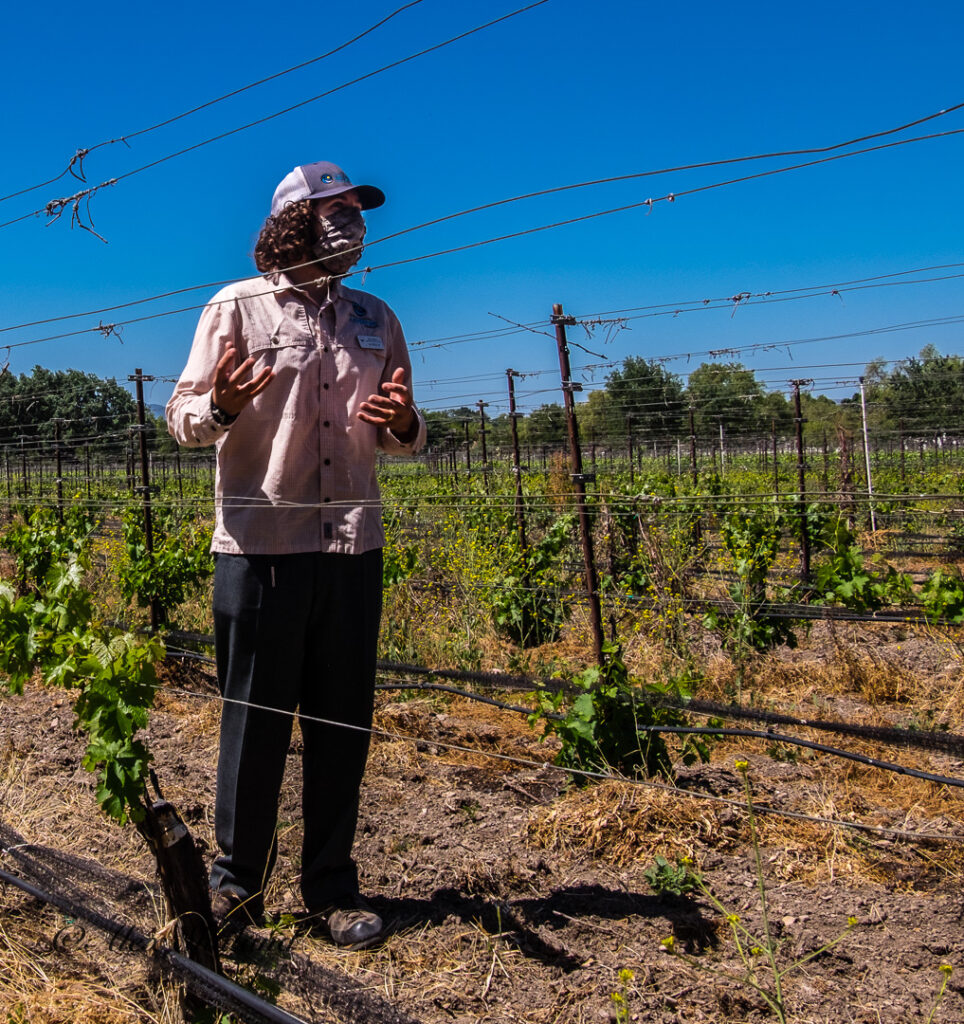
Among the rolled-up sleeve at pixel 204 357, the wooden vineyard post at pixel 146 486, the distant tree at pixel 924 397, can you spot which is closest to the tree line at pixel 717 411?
the distant tree at pixel 924 397

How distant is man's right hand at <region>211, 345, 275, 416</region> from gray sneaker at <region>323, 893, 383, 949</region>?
1274 mm

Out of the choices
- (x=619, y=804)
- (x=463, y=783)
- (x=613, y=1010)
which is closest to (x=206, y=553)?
(x=463, y=783)

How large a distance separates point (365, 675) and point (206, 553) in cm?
480

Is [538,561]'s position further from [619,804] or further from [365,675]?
[365,675]

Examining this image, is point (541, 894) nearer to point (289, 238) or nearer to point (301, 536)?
point (301, 536)

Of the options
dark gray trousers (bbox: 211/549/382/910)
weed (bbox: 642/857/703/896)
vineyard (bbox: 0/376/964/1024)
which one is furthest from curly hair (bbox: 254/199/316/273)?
weed (bbox: 642/857/703/896)

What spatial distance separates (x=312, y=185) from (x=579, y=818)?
2.03 m

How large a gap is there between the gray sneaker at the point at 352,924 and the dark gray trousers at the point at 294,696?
0.12 ft

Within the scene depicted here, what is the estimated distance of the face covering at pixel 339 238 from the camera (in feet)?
7.68

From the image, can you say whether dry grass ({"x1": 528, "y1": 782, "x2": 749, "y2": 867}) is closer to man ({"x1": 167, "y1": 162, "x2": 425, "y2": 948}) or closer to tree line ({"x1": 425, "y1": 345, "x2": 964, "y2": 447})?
man ({"x1": 167, "y1": 162, "x2": 425, "y2": 948})

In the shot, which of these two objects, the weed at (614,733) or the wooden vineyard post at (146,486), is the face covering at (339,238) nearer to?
the weed at (614,733)

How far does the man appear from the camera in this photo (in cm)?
228

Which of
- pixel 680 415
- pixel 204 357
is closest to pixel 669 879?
pixel 204 357

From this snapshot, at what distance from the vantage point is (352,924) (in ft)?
7.50
